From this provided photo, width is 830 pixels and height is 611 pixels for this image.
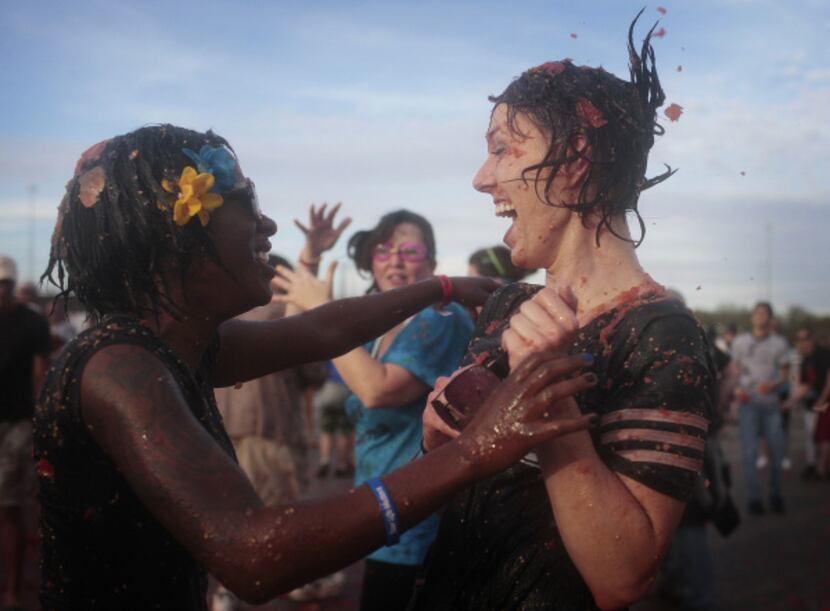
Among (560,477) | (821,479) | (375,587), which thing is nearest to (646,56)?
(560,477)

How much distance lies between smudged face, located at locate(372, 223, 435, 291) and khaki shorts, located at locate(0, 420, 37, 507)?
315 cm

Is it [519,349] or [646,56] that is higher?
[646,56]

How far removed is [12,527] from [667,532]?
17.2 feet

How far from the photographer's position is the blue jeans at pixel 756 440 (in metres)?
9.61

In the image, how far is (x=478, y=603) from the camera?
1963mm

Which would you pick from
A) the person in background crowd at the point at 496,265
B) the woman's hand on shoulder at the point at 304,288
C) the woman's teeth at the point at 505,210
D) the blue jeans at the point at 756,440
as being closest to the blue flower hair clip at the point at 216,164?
the woman's teeth at the point at 505,210

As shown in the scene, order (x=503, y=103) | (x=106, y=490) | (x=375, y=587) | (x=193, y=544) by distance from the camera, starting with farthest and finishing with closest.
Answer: (x=375, y=587)
(x=503, y=103)
(x=106, y=490)
(x=193, y=544)

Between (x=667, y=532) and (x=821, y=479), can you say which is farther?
(x=821, y=479)

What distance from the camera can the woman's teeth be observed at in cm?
215

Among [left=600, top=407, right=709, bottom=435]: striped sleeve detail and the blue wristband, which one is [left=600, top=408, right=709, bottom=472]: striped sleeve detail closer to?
[left=600, top=407, right=709, bottom=435]: striped sleeve detail

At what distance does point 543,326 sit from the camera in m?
1.71

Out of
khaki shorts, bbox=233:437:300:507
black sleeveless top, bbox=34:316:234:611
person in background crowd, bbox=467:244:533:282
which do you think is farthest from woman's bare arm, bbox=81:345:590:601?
khaki shorts, bbox=233:437:300:507

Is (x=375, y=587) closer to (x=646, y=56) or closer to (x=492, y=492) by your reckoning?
(x=492, y=492)

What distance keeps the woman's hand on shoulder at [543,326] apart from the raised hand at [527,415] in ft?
0.10
